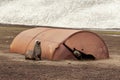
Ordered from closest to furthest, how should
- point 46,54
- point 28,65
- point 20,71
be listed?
1. point 20,71
2. point 28,65
3. point 46,54

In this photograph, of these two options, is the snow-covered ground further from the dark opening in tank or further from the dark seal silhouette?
the dark seal silhouette

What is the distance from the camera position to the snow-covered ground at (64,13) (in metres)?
102

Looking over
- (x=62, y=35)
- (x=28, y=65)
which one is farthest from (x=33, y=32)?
(x=28, y=65)

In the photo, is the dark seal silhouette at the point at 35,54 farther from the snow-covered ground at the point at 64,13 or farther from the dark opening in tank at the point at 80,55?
the snow-covered ground at the point at 64,13

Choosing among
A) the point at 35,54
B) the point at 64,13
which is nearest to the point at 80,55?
the point at 35,54

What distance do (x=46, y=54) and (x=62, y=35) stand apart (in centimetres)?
191

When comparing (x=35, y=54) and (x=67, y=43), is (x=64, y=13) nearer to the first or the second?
(x=67, y=43)

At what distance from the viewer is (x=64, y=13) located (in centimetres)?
10888

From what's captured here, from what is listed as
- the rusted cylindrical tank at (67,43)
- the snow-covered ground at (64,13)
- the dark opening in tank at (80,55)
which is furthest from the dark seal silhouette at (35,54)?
the snow-covered ground at (64,13)

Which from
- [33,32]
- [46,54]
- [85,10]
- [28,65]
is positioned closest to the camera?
[28,65]

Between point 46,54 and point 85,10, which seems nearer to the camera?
point 46,54

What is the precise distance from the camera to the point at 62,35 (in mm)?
29875

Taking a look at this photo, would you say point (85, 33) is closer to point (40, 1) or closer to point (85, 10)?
point (85, 10)

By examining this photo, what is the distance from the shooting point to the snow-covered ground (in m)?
102
